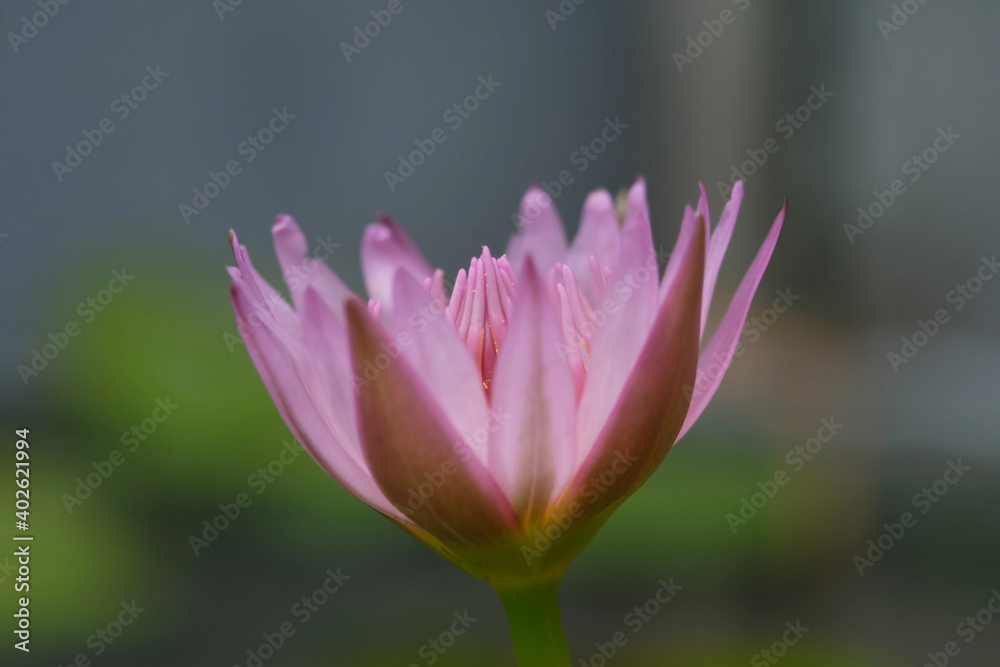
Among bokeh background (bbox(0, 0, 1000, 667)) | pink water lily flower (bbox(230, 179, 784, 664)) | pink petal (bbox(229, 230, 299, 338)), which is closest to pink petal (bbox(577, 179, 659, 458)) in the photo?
pink water lily flower (bbox(230, 179, 784, 664))

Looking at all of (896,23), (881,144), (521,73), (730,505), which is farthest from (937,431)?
(521,73)

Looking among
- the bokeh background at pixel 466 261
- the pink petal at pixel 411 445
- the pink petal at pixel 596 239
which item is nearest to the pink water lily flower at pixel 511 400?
the pink petal at pixel 411 445

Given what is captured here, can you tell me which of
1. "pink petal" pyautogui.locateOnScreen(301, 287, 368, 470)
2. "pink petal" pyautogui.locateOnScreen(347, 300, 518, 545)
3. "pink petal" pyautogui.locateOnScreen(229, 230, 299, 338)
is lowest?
"pink petal" pyautogui.locateOnScreen(347, 300, 518, 545)

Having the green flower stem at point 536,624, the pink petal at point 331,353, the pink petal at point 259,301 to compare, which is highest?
the pink petal at point 259,301

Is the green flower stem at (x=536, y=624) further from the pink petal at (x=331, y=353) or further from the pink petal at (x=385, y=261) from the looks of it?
the pink petal at (x=385, y=261)

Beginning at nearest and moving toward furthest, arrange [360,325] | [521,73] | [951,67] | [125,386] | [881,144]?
[360,325] → [125,386] → [951,67] → [881,144] → [521,73]

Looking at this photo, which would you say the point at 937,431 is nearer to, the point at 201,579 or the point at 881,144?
the point at 881,144

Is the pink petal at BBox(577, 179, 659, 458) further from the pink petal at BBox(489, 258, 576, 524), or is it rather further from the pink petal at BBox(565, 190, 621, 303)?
the pink petal at BBox(565, 190, 621, 303)
